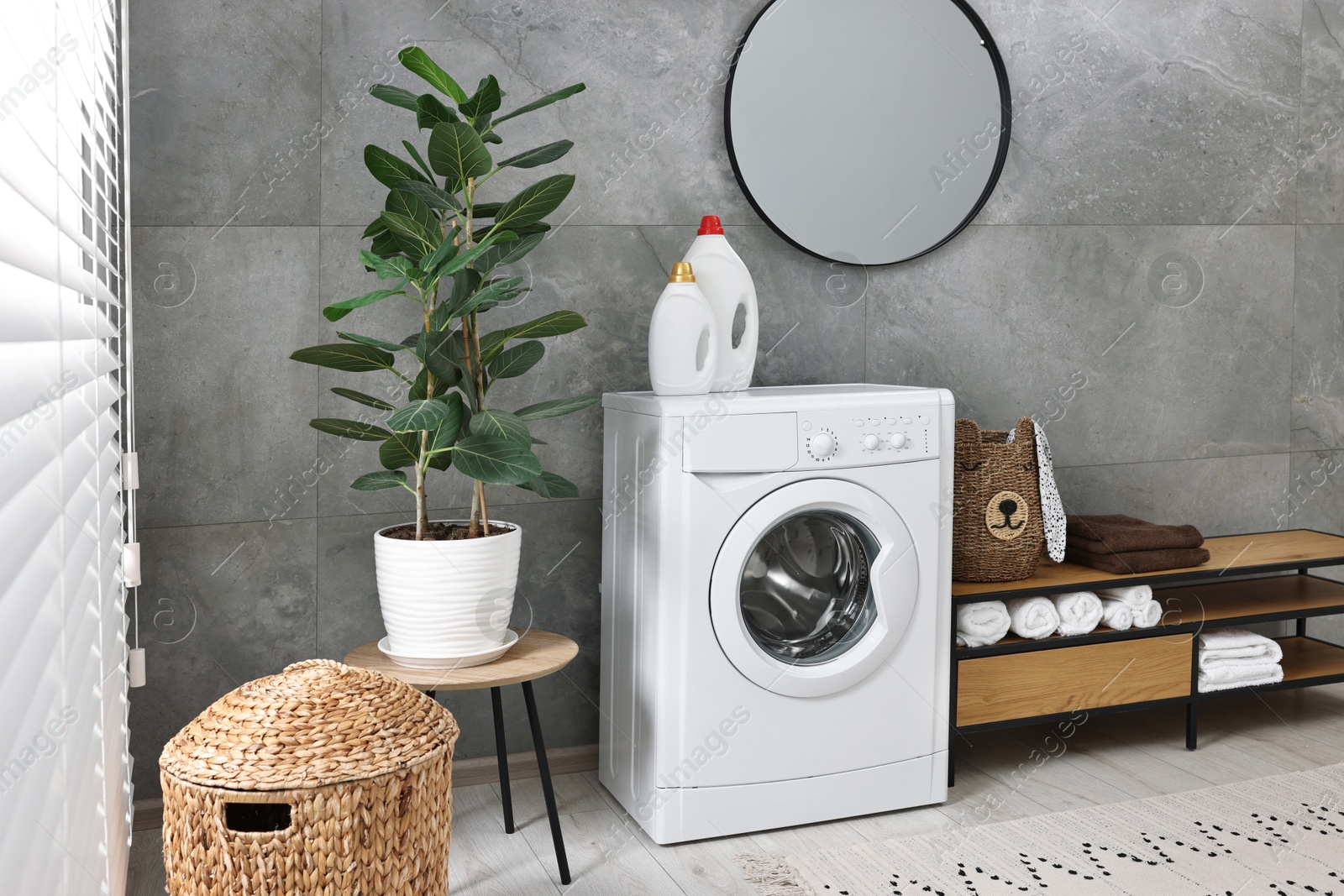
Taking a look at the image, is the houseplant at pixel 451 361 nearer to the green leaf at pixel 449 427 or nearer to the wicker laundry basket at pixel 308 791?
the green leaf at pixel 449 427

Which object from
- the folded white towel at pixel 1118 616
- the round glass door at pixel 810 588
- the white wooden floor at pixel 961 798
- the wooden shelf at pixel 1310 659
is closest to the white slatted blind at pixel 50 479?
the white wooden floor at pixel 961 798

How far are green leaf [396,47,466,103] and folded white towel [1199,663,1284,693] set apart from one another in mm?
2144

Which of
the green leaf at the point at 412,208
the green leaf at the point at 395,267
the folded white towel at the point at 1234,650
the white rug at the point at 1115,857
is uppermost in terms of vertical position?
the green leaf at the point at 412,208

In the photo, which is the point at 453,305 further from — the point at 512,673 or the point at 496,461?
the point at 512,673

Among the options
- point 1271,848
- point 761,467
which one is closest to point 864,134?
point 761,467

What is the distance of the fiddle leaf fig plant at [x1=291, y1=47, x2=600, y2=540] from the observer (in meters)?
1.80

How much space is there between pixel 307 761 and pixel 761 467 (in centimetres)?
100

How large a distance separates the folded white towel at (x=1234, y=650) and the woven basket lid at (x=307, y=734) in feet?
6.30

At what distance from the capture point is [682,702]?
2.06 meters

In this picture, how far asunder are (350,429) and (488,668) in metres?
0.50

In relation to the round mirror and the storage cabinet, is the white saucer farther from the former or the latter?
the round mirror

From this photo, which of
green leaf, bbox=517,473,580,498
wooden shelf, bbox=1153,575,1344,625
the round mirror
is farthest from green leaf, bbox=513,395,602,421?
wooden shelf, bbox=1153,575,1344,625

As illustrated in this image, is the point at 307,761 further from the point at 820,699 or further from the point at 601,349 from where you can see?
the point at 601,349

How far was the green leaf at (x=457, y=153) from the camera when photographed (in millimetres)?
1812
